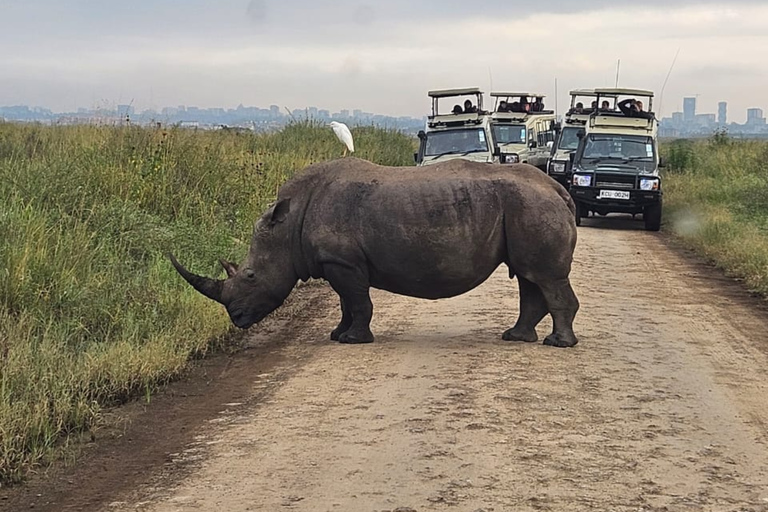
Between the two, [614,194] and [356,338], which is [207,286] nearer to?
[356,338]

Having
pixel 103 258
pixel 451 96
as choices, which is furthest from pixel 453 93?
pixel 103 258

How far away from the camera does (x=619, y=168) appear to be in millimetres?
22203

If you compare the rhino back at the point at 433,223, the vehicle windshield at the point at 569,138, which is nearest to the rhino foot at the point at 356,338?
the rhino back at the point at 433,223

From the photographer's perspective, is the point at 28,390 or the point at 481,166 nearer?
the point at 28,390

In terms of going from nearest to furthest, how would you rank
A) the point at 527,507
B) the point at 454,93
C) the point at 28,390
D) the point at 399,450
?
the point at 527,507
the point at 399,450
the point at 28,390
the point at 454,93

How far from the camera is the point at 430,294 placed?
9602 millimetres

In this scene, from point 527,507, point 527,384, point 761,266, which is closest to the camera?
point 527,507

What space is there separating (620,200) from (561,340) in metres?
13.0

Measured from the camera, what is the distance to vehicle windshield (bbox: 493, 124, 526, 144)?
30141mm

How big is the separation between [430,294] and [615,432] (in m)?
3.15

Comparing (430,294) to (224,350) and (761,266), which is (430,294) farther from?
(761,266)

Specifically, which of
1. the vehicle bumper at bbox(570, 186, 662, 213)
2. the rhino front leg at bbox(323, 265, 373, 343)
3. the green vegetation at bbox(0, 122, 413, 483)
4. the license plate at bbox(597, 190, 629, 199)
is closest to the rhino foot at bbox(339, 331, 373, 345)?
the rhino front leg at bbox(323, 265, 373, 343)

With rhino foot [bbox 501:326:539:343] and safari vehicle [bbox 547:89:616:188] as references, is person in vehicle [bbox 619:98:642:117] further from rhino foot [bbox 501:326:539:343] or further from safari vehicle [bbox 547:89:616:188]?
rhino foot [bbox 501:326:539:343]

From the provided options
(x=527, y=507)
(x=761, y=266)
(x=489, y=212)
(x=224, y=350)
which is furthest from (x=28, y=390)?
(x=761, y=266)
